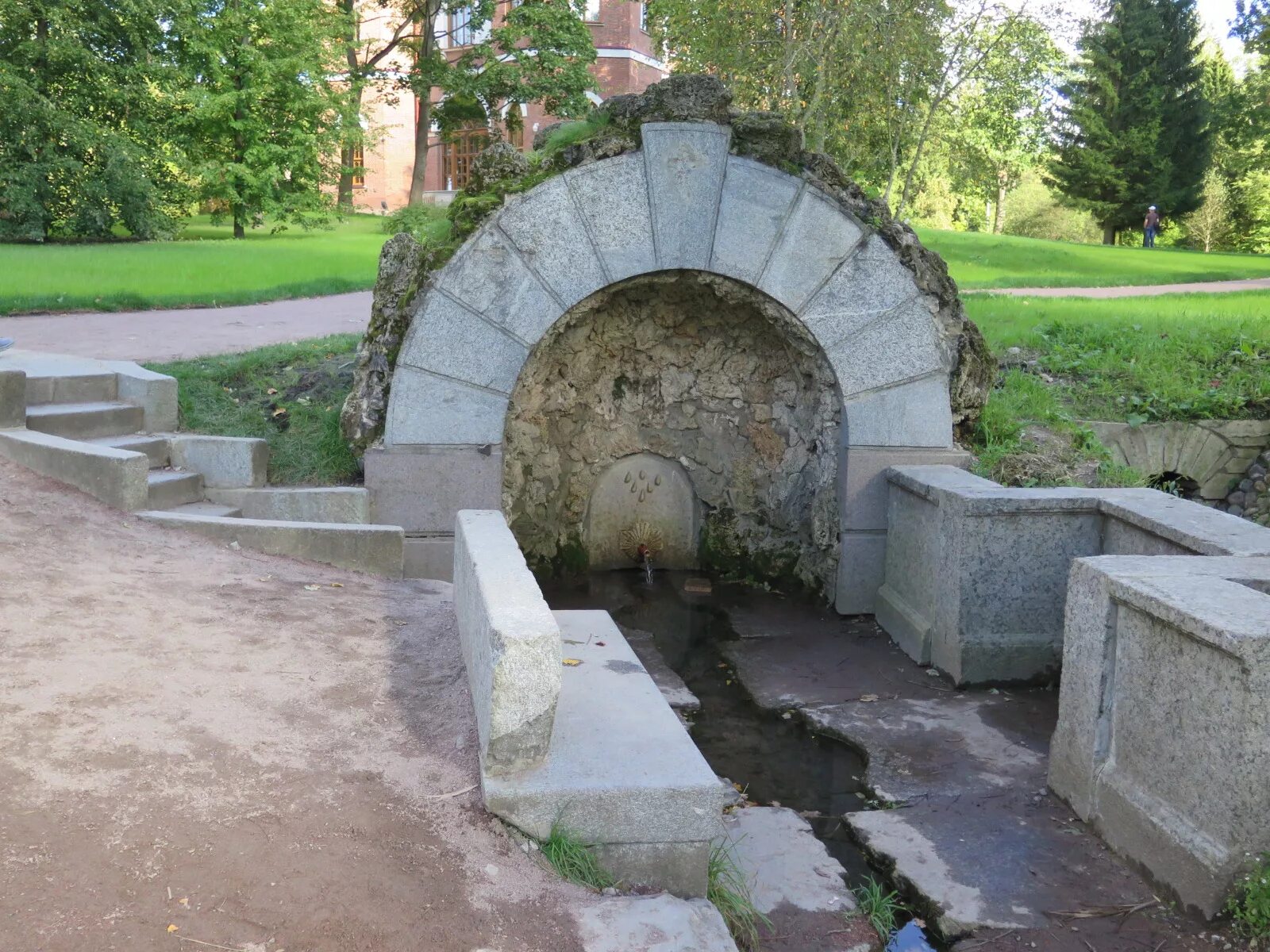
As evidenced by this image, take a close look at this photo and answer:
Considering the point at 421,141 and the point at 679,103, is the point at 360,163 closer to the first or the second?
the point at 421,141

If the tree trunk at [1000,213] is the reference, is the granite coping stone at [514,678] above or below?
below

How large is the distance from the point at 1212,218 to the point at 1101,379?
31428 millimetres

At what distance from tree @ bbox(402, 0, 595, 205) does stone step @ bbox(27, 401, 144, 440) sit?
2153cm

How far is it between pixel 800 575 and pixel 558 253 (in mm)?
2717

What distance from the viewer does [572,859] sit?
3129mm

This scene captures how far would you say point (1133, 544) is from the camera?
A: 5332 millimetres

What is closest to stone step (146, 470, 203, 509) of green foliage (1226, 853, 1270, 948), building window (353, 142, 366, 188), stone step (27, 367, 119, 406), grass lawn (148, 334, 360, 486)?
grass lawn (148, 334, 360, 486)

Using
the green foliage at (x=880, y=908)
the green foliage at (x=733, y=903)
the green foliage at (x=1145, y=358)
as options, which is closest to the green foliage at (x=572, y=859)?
the green foliage at (x=733, y=903)

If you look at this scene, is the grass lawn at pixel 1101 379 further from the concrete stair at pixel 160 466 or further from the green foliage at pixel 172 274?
the green foliage at pixel 172 274

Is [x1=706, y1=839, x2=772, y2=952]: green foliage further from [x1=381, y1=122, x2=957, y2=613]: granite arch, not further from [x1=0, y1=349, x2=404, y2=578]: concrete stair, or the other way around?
[x1=381, y1=122, x2=957, y2=613]: granite arch

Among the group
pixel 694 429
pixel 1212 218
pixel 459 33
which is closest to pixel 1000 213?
pixel 1212 218

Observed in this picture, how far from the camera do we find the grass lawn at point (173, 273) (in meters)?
11.4

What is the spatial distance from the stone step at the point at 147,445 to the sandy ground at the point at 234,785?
1.80 m

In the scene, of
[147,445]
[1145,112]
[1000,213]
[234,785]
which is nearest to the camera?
[234,785]
